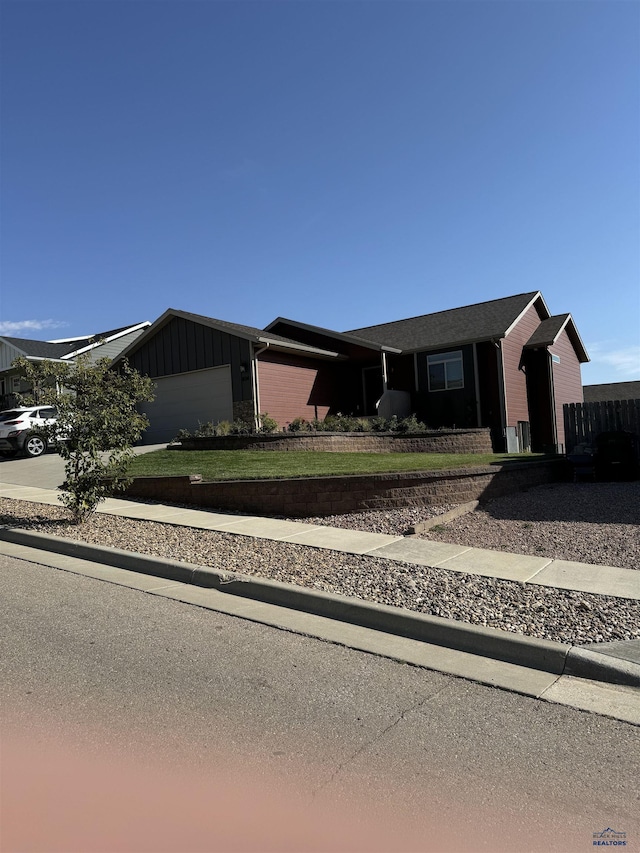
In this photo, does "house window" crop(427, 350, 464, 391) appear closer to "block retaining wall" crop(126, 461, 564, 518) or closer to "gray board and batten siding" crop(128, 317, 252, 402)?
"gray board and batten siding" crop(128, 317, 252, 402)

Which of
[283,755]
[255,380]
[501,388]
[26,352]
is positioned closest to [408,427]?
[501,388]

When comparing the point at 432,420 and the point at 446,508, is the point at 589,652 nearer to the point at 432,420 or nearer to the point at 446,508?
the point at 446,508

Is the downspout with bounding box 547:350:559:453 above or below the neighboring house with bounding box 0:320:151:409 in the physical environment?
below

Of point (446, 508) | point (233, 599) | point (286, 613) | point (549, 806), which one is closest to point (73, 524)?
point (233, 599)

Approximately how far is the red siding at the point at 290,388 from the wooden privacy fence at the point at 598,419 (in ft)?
26.8

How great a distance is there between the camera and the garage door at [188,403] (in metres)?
20.4

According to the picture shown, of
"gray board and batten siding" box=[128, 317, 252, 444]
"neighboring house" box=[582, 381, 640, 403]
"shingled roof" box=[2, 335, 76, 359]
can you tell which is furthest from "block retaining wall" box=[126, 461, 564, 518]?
"neighboring house" box=[582, 381, 640, 403]

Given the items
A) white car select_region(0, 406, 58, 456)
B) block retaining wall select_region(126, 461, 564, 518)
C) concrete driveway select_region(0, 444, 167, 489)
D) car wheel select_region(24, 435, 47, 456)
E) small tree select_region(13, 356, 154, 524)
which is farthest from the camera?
car wheel select_region(24, 435, 47, 456)

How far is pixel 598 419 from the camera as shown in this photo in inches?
693

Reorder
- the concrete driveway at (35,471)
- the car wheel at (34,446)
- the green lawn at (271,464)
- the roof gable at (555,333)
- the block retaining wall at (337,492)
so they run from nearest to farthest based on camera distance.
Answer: the block retaining wall at (337,492) < the green lawn at (271,464) < the concrete driveway at (35,471) < the car wheel at (34,446) < the roof gable at (555,333)

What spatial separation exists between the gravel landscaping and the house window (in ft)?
31.9

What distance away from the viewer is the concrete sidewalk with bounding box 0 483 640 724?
4305mm

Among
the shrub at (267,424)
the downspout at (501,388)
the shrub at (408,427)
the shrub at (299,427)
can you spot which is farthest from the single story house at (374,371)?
the shrub at (408,427)

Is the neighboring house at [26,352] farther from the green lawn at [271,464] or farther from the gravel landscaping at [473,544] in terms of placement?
the gravel landscaping at [473,544]
